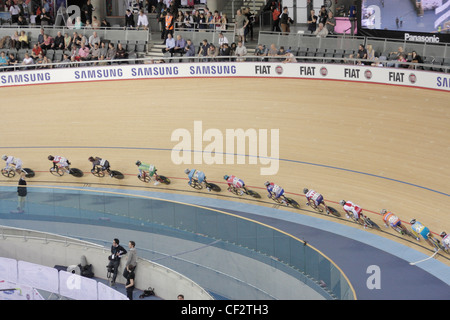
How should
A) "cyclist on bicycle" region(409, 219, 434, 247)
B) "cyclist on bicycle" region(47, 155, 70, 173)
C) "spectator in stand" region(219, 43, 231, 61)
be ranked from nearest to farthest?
1. "cyclist on bicycle" region(409, 219, 434, 247)
2. "cyclist on bicycle" region(47, 155, 70, 173)
3. "spectator in stand" region(219, 43, 231, 61)

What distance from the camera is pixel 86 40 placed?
62.4 ft

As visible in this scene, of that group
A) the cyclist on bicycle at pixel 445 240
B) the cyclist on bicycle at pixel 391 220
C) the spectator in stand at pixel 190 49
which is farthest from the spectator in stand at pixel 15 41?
the cyclist on bicycle at pixel 445 240

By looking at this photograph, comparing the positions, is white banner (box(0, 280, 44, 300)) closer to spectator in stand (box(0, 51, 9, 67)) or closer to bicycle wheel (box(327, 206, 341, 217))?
bicycle wheel (box(327, 206, 341, 217))

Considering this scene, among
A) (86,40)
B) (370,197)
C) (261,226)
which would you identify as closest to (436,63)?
(370,197)

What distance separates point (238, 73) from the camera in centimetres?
1714

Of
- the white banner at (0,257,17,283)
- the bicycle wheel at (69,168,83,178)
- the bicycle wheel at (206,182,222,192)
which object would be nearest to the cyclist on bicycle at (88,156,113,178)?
the bicycle wheel at (69,168,83,178)

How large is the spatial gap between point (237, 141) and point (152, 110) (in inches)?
93.7

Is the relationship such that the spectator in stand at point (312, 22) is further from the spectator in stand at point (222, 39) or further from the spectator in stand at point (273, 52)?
the spectator in stand at point (222, 39)

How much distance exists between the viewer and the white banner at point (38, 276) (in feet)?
36.7

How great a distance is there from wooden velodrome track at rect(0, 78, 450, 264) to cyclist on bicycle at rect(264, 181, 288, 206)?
367mm

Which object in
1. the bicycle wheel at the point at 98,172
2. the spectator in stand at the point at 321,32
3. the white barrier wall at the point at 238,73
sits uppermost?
the spectator in stand at the point at 321,32

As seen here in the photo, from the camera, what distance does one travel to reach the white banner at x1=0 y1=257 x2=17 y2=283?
37.4 ft

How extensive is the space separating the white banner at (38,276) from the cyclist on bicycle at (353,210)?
17.4 feet

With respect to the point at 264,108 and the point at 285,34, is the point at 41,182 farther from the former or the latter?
the point at 285,34
